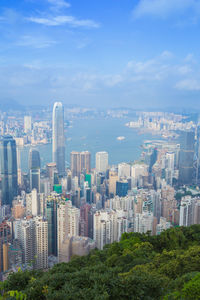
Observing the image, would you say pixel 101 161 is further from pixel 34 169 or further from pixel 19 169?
pixel 19 169

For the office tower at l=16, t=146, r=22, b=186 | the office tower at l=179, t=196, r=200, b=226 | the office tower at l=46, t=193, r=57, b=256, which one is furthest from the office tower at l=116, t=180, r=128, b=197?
the office tower at l=16, t=146, r=22, b=186

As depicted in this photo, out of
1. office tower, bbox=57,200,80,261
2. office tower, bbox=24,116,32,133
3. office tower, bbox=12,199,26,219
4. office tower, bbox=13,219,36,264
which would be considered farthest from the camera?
office tower, bbox=24,116,32,133

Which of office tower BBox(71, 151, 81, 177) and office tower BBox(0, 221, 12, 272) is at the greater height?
office tower BBox(71, 151, 81, 177)

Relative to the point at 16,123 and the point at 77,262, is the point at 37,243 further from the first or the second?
the point at 16,123

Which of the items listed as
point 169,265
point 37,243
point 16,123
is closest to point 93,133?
point 16,123

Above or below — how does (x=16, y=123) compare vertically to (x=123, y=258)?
above

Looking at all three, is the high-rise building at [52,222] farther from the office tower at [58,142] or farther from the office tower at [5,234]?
the office tower at [58,142]

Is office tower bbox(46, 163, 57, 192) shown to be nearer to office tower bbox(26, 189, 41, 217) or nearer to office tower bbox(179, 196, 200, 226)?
office tower bbox(26, 189, 41, 217)
